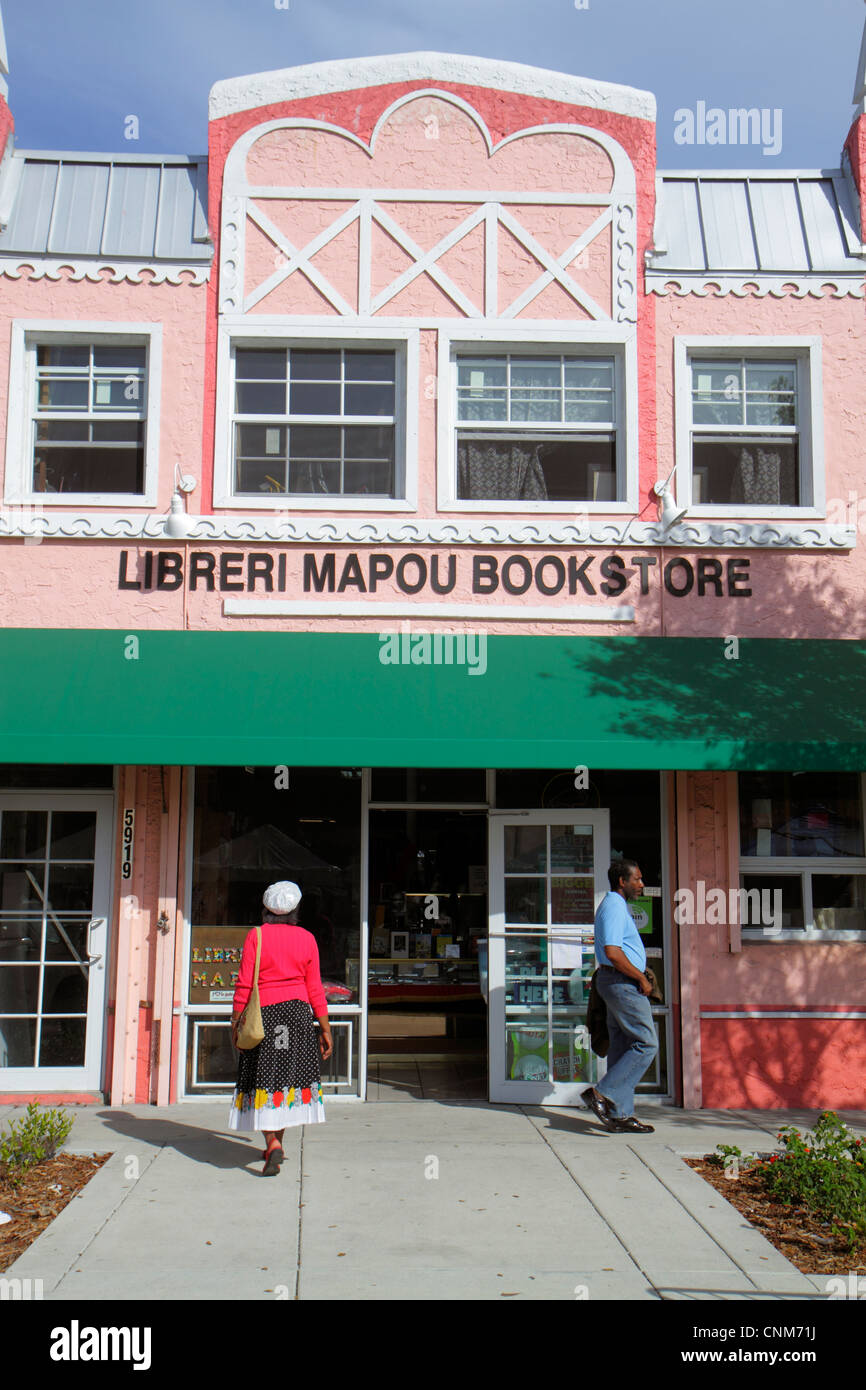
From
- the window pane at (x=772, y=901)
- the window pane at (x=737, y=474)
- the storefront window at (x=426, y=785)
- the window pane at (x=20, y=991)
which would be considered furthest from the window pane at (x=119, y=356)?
the window pane at (x=772, y=901)

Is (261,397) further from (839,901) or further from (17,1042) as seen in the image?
(839,901)

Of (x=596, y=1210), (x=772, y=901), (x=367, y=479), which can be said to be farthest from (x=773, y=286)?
(x=596, y=1210)

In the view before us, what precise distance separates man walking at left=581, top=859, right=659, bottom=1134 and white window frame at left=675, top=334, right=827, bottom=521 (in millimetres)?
2942

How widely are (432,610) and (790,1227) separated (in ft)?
15.1

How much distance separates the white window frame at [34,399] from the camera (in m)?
8.67

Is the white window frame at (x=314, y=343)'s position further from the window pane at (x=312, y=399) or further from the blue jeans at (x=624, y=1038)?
the blue jeans at (x=624, y=1038)

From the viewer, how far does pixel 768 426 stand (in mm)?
9094

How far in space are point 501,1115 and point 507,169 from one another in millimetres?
7042

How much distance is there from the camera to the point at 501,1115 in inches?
325

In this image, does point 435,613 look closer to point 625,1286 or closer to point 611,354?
point 611,354

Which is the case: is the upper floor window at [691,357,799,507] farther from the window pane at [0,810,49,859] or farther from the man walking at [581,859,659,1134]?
the window pane at [0,810,49,859]

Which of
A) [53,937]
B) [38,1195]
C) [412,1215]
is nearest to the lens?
[412,1215]

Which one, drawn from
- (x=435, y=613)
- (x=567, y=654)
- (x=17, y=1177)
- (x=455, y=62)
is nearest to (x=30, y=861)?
(x=17, y=1177)

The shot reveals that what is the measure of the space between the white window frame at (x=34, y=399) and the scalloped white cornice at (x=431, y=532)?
14 centimetres
